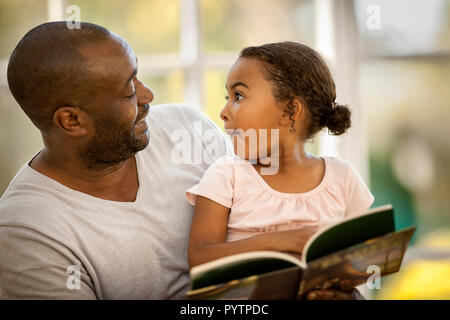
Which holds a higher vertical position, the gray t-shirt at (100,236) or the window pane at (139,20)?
the window pane at (139,20)

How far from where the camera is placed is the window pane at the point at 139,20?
2.54 m

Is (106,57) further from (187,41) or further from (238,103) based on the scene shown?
(187,41)

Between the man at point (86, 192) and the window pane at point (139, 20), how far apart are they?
43.8 inches

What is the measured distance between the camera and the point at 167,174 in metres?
1.59

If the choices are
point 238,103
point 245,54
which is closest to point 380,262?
point 238,103

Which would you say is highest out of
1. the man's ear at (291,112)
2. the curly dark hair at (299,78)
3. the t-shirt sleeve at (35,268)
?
the curly dark hair at (299,78)

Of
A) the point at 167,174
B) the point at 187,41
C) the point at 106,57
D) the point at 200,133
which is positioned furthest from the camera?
the point at 187,41

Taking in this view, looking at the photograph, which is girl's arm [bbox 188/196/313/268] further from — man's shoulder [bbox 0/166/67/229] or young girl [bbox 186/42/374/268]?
man's shoulder [bbox 0/166/67/229]

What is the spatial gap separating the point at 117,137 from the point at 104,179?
0.16 meters

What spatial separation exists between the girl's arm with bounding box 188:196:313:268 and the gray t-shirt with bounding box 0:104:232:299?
14cm

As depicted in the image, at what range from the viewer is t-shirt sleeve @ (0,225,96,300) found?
51.1 inches

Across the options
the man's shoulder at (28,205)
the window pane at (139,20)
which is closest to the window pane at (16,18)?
the window pane at (139,20)

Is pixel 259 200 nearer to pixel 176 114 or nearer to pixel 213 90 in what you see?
pixel 176 114

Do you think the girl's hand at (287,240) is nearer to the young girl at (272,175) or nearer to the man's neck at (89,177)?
the young girl at (272,175)
